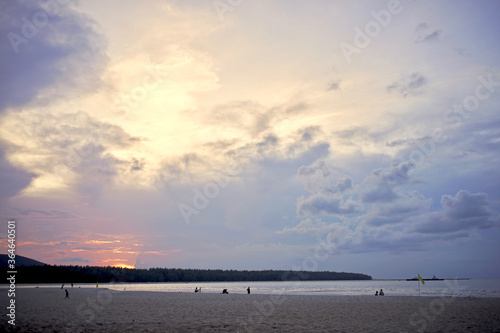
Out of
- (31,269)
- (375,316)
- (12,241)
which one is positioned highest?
(12,241)

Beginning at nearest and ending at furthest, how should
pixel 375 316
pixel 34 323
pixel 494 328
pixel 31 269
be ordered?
pixel 494 328
pixel 34 323
pixel 375 316
pixel 31 269

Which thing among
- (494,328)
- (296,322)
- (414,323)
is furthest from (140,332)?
(494,328)

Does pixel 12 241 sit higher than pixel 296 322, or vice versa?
pixel 12 241

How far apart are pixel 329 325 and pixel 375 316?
7.81 metres

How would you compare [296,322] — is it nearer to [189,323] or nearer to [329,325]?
[329,325]

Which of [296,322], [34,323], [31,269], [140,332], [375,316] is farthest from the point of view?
[31,269]

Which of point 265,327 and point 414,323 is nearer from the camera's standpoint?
point 265,327

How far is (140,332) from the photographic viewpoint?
20156mm

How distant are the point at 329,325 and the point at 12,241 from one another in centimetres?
2403

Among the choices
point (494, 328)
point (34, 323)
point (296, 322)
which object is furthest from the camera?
point (296, 322)

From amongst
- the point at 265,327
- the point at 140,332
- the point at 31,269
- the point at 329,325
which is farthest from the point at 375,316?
Answer: the point at 31,269

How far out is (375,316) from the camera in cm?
2923

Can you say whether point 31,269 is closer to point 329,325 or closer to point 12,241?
point 12,241

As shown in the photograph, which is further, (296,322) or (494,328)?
(296,322)
